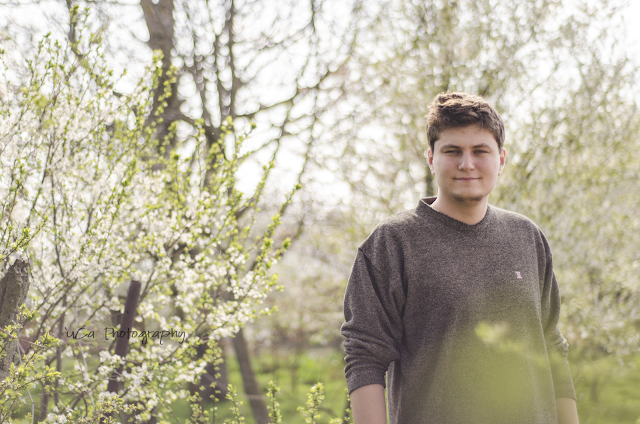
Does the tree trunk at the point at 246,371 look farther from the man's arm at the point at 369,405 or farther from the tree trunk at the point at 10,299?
the man's arm at the point at 369,405

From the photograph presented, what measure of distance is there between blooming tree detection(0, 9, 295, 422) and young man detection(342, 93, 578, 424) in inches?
31.6

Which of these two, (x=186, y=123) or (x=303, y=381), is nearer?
(x=186, y=123)

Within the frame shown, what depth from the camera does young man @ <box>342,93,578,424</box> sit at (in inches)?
53.0

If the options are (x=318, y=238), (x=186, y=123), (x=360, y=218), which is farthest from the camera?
(x=318, y=238)

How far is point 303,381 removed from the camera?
9680mm

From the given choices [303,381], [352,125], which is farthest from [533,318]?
[303,381]

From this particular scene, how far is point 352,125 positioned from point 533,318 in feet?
15.9

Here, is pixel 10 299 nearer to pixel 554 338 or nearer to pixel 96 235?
pixel 96 235

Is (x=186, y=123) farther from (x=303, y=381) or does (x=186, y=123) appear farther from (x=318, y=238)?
(x=303, y=381)

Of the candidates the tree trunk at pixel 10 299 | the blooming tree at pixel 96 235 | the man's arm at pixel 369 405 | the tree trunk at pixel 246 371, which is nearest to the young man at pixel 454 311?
the man's arm at pixel 369 405

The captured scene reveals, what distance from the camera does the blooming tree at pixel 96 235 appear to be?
201 centimetres

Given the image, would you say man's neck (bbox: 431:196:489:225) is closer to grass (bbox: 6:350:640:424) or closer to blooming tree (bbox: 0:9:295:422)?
blooming tree (bbox: 0:9:295:422)

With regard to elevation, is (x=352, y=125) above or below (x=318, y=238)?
above

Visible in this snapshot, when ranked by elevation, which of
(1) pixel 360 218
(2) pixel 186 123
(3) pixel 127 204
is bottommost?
(3) pixel 127 204
